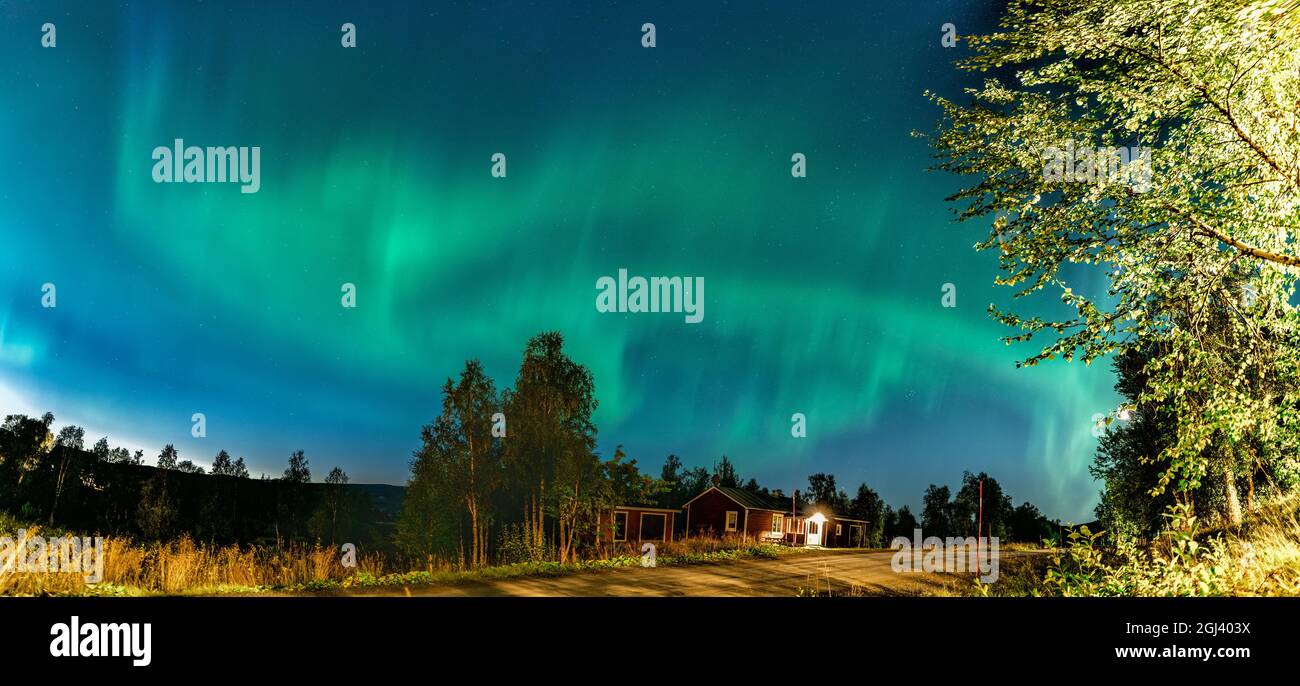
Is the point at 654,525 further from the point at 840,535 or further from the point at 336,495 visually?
the point at 336,495

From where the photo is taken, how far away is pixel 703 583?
18.8 metres

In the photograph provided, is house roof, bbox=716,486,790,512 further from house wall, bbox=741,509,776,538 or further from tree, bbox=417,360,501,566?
tree, bbox=417,360,501,566

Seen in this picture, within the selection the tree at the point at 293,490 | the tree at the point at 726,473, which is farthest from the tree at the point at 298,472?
the tree at the point at 726,473

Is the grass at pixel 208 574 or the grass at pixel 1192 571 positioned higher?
the grass at pixel 1192 571

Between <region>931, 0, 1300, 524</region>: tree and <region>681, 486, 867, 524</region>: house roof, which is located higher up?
<region>931, 0, 1300, 524</region>: tree

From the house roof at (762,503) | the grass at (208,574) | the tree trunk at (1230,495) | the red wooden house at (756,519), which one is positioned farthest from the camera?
the house roof at (762,503)

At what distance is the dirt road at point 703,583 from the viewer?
1617 cm

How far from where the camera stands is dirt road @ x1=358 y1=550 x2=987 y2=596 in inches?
637

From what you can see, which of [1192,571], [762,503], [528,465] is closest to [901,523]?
[762,503]

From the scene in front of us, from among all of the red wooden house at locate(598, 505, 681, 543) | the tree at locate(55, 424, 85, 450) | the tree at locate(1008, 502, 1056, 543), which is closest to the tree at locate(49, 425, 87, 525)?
the tree at locate(55, 424, 85, 450)

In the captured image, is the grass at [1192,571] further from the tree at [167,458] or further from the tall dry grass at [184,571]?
the tree at [167,458]

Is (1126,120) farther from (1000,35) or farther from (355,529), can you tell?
(355,529)

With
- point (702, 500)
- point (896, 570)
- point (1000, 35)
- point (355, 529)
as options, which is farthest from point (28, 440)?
point (1000, 35)
